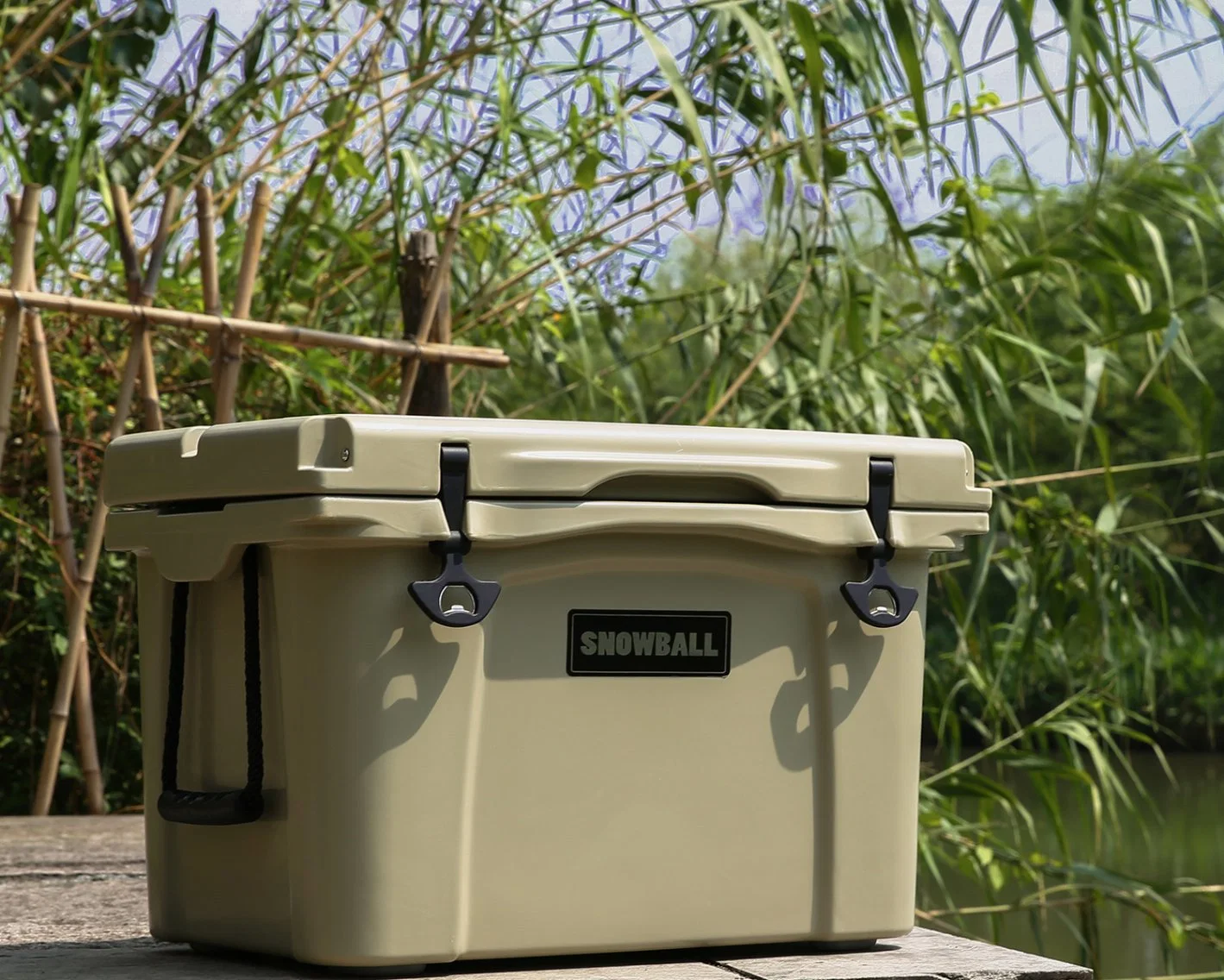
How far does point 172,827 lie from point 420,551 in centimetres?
37

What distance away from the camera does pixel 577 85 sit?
9.28 feet

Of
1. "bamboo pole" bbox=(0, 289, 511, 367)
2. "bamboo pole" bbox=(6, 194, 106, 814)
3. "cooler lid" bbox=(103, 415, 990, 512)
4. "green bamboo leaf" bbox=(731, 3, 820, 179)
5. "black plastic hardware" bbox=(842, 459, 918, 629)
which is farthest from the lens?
"bamboo pole" bbox=(6, 194, 106, 814)

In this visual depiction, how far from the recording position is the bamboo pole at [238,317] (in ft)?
7.66

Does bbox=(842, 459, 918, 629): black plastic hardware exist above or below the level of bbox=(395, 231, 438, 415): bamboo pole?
below

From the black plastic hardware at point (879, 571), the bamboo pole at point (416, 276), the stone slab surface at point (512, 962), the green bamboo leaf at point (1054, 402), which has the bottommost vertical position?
the stone slab surface at point (512, 962)

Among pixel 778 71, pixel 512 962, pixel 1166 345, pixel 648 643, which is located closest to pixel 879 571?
pixel 648 643

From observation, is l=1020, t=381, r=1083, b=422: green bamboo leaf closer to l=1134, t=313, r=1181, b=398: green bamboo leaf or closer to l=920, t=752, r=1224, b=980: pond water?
l=1134, t=313, r=1181, b=398: green bamboo leaf

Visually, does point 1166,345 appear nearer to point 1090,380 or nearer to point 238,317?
point 1090,380

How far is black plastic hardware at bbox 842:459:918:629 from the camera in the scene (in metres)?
1.25

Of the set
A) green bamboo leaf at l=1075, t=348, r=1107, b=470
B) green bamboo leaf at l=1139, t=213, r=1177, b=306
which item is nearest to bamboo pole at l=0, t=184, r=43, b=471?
green bamboo leaf at l=1075, t=348, r=1107, b=470

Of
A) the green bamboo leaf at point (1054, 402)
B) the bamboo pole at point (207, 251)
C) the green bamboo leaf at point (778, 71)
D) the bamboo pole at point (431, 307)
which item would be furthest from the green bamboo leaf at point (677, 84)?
the green bamboo leaf at point (1054, 402)

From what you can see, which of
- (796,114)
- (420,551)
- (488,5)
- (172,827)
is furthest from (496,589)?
(488,5)

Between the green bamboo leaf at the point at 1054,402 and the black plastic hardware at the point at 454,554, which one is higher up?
the green bamboo leaf at the point at 1054,402

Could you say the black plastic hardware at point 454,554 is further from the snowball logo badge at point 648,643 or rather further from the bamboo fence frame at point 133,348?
the bamboo fence frame at point 133,348
